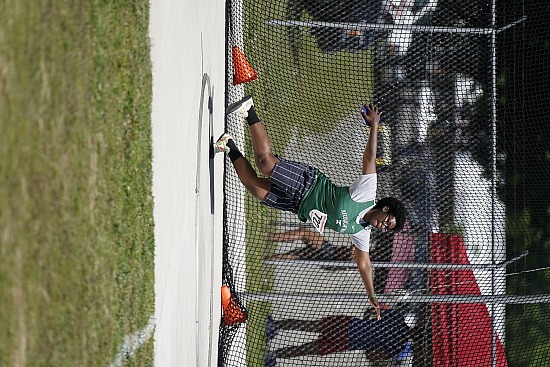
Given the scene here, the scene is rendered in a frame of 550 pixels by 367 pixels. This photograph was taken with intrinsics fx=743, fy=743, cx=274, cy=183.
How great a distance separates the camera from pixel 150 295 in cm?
341

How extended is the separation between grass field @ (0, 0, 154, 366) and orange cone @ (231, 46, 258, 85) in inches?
123

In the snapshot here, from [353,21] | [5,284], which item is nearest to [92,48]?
[5,284]

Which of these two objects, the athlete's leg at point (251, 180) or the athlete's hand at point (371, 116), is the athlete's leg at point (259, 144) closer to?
the athlete's leg at point (251, 180)

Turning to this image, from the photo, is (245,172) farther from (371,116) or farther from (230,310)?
(230,310)

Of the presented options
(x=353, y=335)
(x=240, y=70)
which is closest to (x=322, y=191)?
(x=240, y=70)

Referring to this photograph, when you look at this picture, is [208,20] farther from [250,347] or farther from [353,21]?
[250,347]

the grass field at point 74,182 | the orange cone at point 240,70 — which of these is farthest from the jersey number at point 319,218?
the grass field at point 74,182

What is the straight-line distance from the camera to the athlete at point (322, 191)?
4926 millimetres

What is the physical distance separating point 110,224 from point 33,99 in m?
0.84

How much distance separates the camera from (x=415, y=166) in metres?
7.40

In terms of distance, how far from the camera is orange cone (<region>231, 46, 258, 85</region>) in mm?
6449

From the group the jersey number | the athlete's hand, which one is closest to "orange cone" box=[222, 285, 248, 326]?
the jersey number

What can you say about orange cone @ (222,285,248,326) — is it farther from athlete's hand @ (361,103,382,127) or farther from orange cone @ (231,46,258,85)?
athlete's hand @ (361,103,382,127)

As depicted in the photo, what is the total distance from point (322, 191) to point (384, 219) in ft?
1.86
